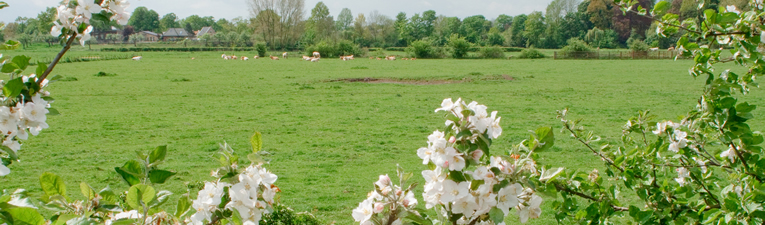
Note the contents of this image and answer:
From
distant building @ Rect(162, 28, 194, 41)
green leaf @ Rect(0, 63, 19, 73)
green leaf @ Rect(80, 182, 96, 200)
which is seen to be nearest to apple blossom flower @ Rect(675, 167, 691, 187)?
green leaf @ Rect(80, 182, 96, 200)

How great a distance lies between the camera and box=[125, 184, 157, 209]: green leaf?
3.67ft

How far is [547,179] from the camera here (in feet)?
4.76

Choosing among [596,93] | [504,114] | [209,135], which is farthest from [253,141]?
[596,93]

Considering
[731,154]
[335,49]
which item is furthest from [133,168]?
[335,49]

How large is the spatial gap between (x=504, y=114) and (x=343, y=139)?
4440 mm

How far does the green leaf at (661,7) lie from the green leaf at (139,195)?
204cm

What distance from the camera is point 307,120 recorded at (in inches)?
437

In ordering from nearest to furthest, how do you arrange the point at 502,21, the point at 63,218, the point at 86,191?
the point at 63,218, the point at 86,191, the point at 502,21

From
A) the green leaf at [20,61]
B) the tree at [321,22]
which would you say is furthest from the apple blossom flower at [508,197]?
the tree at [321,22]

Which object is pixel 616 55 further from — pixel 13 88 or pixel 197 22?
pixel 197 22

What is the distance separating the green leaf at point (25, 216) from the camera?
0.98m

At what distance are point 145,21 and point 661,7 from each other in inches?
4562

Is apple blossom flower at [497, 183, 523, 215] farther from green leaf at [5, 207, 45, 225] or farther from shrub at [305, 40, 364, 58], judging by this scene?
shrub at [305, 40, 364, 58]

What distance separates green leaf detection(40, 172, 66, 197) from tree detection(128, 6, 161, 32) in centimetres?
11329
